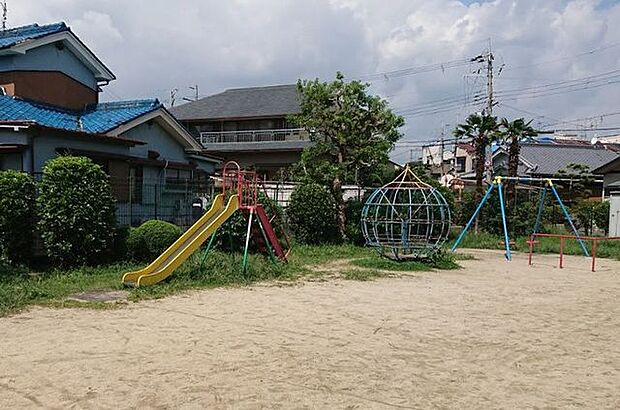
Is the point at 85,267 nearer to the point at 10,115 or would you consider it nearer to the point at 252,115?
the point at 10,115

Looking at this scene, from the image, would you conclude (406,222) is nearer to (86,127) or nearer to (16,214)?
(86,127)

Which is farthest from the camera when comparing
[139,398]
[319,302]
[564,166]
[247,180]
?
[564,166]

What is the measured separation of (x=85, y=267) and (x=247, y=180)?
11.6 ft

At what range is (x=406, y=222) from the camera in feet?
50.3

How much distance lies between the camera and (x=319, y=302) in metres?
9.03

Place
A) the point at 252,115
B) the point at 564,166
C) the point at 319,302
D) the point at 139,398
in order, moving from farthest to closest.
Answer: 1. the point at 564,166
2. the point at 252,115
3. the point at 319,302
4. the point at 139,398

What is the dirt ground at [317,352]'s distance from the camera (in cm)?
473

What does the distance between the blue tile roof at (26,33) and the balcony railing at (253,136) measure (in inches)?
591

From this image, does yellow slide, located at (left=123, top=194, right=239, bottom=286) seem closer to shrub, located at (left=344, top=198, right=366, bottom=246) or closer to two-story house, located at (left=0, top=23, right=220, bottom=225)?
two-story house, located at (left=0, top=23, right=220, bottom=225)

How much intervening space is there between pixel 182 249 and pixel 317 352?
5278 mm

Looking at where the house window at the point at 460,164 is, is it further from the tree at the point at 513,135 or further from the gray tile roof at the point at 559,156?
the tree at the point at 513,135

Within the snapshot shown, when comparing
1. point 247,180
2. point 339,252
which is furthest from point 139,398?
point 339,252

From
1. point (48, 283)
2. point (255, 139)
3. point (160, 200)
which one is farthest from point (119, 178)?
point (255, 139)

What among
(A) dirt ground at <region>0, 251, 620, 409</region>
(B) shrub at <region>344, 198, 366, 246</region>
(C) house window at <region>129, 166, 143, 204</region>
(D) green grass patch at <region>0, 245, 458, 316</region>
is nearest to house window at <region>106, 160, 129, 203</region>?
(C) house window at <region>129, 166, 143, 204</region>
